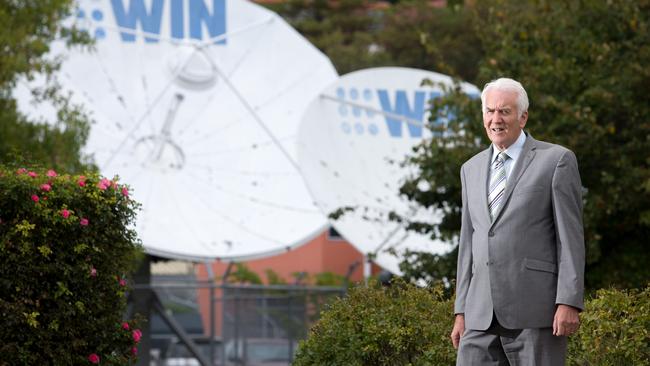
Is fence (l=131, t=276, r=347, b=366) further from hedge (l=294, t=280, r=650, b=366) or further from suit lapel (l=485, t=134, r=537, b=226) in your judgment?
suit lapel (l=485, t=134, r=537, b=226)

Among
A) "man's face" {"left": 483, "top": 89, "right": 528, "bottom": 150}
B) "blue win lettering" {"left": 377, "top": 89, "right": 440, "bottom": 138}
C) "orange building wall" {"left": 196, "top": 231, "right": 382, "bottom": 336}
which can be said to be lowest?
"man's face" {"left": 483, "top": 89, "right": 528, "bottom": 150}

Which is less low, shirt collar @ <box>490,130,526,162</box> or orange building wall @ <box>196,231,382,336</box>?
orange building wall @ <box>196,231,382,336</box>

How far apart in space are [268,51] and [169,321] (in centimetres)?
493

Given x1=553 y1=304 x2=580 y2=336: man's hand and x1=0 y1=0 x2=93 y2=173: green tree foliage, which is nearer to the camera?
x1=553 y1=304 x2=580 y2=336: man's hand

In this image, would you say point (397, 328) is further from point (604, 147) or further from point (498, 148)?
point (604, 147)

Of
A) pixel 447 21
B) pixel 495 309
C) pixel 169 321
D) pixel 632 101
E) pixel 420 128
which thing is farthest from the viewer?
pixel 447 21

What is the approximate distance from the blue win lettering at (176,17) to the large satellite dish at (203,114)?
0.02 m

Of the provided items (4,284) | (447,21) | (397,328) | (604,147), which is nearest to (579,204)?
(397,328)

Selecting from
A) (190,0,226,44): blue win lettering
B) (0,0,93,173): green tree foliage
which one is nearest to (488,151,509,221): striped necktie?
(0,0,93,173): green tree foliage

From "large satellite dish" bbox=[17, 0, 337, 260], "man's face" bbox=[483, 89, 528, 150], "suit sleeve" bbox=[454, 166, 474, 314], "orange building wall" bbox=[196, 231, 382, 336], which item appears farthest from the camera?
"orange building wall" bbox=[196, 231, 382, 336]

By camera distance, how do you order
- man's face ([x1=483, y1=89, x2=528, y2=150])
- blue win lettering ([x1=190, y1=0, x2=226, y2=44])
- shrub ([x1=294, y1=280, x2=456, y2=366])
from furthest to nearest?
blue win lettering ([x1=190, y1=0, x2=226, y2=44]), shrub ([x1=294, y1=280, x2=456, y2=366]), man's face ([x1=483, y1=89, x2=528, y2=150])

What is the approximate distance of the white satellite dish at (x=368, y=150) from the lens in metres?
17.8

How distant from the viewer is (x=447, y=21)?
4616 cm

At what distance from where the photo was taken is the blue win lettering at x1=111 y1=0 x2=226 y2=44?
1934 cm
